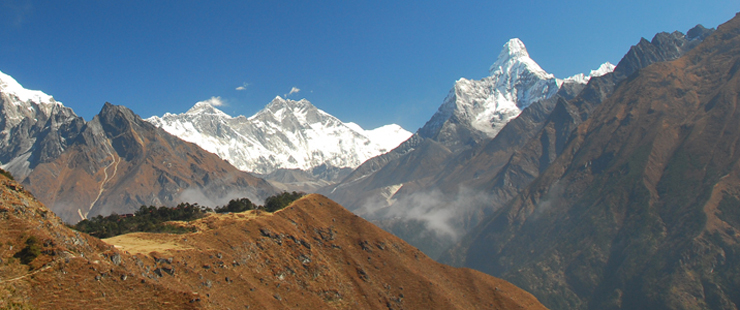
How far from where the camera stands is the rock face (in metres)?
75.8

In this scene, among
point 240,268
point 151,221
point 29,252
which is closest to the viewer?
point 29,252

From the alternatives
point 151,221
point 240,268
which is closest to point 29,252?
point 240,268

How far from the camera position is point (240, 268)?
122 meters

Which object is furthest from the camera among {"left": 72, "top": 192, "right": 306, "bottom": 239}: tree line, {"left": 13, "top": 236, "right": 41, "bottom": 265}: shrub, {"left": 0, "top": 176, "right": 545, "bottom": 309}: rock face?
{"left": 72, "top": 192, "right": 306, "bottom": 239}: tree line

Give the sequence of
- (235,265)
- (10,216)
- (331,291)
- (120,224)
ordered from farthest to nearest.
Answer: (120,224)
(331,291)
(235,265)
(10,216)

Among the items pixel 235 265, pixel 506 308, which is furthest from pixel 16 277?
pixel 506 308

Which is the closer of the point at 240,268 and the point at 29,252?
the point at 29,252

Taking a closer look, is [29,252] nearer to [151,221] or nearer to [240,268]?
[240,268]

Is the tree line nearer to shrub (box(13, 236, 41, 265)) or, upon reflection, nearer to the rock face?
the rock face

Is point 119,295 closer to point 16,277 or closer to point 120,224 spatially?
point 16,277

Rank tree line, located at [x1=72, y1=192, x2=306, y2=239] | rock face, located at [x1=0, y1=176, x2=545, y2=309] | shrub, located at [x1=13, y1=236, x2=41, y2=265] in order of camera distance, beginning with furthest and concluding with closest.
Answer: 1. tree line, located at [x1=72, y1=192, x2=306, y2=239]
2. rock face, located at [x1=0, y1=176, x2=545, y2=309]
3. shrub, located at [x1=13, y1=236, x2=41, y2=265]

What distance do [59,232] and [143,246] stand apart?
104 ft

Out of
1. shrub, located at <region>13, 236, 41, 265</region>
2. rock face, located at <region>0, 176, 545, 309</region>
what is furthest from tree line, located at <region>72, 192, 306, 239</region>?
shrub, located at <region>13, 236, 41, 265</region>

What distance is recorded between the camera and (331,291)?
467ft
